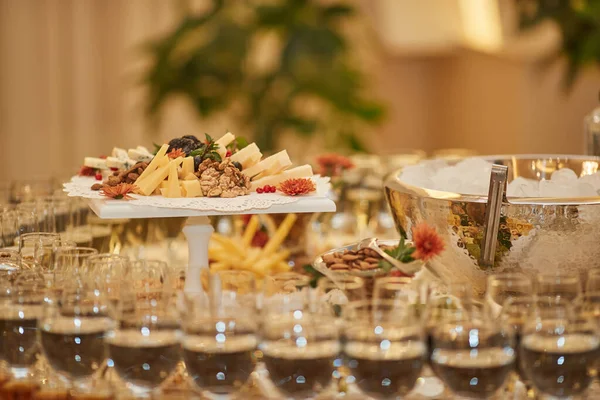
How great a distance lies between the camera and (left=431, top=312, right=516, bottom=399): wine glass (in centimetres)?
144

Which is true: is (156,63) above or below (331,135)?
above

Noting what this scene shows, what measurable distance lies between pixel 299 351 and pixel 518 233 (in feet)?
2.08

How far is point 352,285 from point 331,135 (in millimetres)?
3842

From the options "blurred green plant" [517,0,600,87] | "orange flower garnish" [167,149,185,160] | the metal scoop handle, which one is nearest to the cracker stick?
"orange flower garnish" [167,149,185,160]

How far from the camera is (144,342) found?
1497 millimetres

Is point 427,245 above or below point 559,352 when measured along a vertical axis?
above

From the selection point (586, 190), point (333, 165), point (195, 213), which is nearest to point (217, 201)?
point (195, 213)

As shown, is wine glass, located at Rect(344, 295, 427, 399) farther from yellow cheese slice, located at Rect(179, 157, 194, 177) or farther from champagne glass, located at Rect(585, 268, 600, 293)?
yellow cheese slice, located at Rect(179, 157, 194, 177)

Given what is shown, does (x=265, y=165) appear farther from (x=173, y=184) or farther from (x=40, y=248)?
(x=40, y=248)

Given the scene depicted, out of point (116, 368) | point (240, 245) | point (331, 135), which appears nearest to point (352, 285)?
point (116, 368)

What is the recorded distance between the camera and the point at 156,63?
5422mm

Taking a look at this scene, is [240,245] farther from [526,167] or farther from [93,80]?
[93,80]

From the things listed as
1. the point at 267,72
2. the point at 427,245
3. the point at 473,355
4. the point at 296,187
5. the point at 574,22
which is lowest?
the point at 473,355

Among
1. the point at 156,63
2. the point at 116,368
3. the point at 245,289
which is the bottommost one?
the point at 116,368
